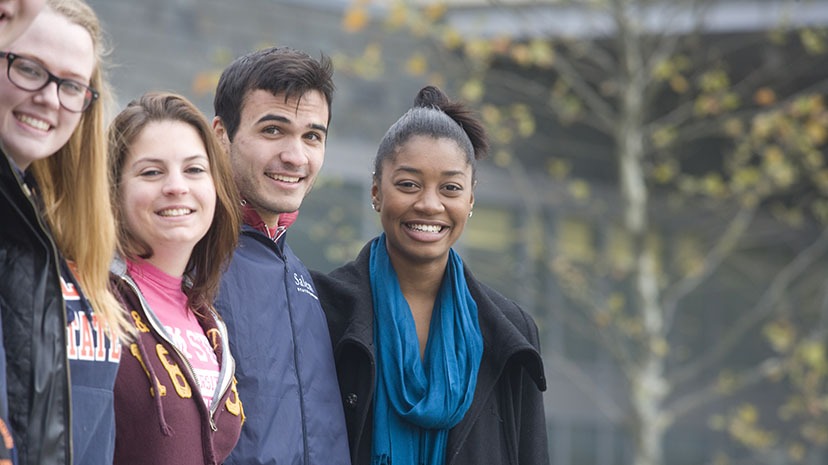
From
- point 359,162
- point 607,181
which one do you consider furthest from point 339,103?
point 607,181

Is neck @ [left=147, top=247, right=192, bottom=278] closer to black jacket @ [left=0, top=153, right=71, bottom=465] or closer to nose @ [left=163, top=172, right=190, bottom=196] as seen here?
nose @ [left=163, top=172, right=190, bottom=196]

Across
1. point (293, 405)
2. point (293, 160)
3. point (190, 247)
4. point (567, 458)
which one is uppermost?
point (567, 458)

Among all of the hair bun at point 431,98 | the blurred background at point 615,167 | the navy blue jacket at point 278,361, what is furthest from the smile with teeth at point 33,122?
the blurred background at point 615,167

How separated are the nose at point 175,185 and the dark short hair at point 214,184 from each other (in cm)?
12

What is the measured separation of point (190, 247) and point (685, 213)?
15854mm

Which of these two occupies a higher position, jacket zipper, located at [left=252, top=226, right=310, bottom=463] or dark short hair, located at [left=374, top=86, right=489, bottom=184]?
dark short hair, located at [left=374, top=86, right=489, bottom=184]

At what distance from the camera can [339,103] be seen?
49.5 feet

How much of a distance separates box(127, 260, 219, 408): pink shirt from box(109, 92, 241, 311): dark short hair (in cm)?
4

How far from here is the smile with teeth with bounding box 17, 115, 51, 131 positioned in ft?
9.04

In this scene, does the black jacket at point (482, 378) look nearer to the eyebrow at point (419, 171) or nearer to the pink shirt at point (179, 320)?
the eyebrow at point (419, 171)

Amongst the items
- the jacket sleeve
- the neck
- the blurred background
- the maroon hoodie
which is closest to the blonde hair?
the maroon hoodie

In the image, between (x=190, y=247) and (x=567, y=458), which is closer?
(x=190, y=247)

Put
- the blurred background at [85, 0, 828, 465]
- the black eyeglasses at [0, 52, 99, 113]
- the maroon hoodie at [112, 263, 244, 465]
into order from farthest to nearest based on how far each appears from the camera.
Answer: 1. the blurred background at [85, 0, 828, 465]
2. the maroon hoodie at [112, 263, 244, 465]
3. the black eyeglasses at [0, 52, 99, 113]

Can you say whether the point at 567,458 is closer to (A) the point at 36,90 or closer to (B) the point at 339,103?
(B) the point at 339,103
